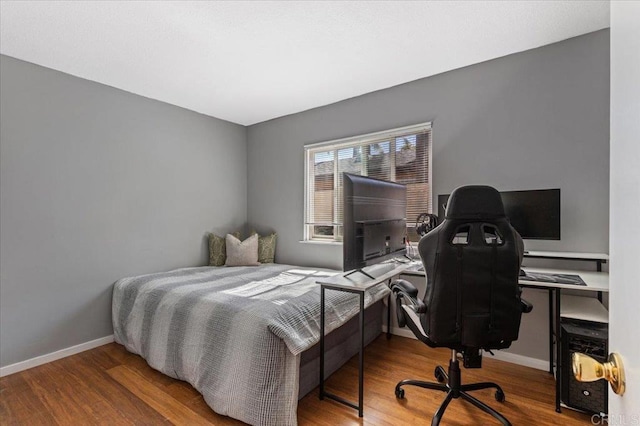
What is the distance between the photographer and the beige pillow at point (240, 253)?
12.1 feet

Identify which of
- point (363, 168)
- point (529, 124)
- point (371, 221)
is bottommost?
point (371, 221)

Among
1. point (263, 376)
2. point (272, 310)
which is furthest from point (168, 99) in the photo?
point (263, 376)

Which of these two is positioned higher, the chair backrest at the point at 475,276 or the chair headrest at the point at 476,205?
the chair headrest at the point at 476,205

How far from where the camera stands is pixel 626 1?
546mm

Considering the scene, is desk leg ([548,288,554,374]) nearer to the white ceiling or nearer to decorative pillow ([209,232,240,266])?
the white ceiling

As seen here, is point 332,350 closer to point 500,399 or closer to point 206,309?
point 206,309

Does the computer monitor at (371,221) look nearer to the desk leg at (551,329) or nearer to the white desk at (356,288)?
the white desk at (356,288)

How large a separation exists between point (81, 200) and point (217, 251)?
1.50 meters

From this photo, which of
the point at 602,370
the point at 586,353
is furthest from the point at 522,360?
the point at 602,370

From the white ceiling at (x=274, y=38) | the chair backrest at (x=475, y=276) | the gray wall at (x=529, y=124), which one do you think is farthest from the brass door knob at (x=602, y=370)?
the gray wall at (x=529, y=124)

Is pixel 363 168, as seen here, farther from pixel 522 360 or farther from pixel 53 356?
pixel 53 356

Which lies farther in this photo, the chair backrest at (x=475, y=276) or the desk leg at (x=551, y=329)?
the desk leg at (x=551, y=329)

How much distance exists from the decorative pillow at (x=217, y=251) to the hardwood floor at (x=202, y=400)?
140 centimetres

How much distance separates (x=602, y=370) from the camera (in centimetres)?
56
